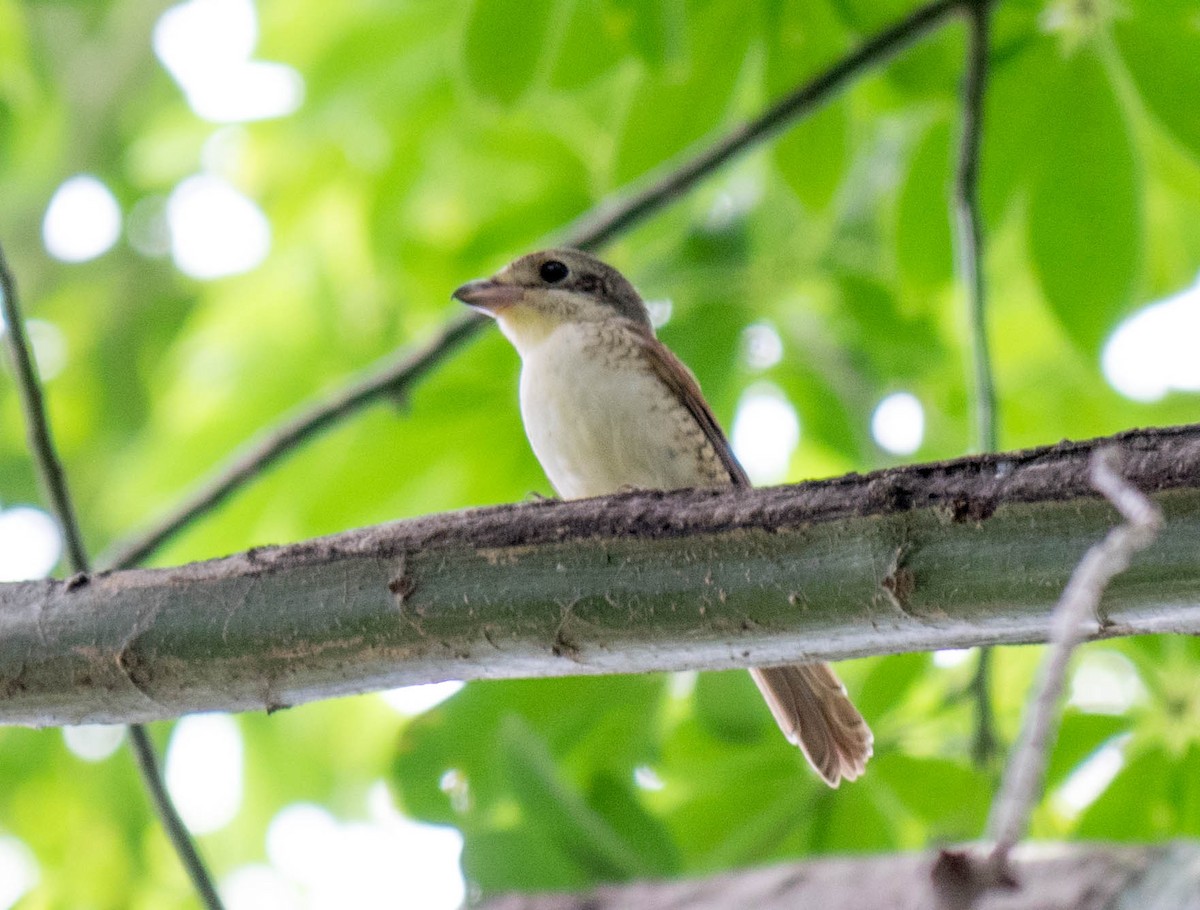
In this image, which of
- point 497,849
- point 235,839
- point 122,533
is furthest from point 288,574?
point 235,839

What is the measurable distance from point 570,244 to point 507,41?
935 mm

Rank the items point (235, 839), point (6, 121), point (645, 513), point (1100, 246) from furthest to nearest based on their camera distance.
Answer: point (235, 839), point (6, 121), point (1100, 246), point (645, 513)

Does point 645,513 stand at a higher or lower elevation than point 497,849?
higher

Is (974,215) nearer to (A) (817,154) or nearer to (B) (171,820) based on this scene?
(A) (817,154)

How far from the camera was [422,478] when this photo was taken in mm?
4754

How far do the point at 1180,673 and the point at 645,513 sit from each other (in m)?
2.45

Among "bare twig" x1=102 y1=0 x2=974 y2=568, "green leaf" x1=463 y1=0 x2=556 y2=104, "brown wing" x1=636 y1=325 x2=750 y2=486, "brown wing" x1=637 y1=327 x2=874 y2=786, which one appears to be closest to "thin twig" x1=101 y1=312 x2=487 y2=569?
"bare twig" x1=102 y1=0 x2=974 y2=568

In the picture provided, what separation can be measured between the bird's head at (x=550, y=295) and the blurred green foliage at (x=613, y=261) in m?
0.22

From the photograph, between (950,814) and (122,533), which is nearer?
(950,814)

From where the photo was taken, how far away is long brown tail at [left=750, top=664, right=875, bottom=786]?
3586 millimetres

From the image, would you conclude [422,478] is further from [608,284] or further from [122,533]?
[122,533]

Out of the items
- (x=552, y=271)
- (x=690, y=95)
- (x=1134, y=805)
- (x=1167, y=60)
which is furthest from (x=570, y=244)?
(x=1134, y=805)

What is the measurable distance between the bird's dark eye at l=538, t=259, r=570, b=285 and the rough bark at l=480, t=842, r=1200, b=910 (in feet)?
10.6

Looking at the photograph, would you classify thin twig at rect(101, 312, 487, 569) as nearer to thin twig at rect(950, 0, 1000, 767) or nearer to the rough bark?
thin twig at rect(950, 0, 1000, 767)
